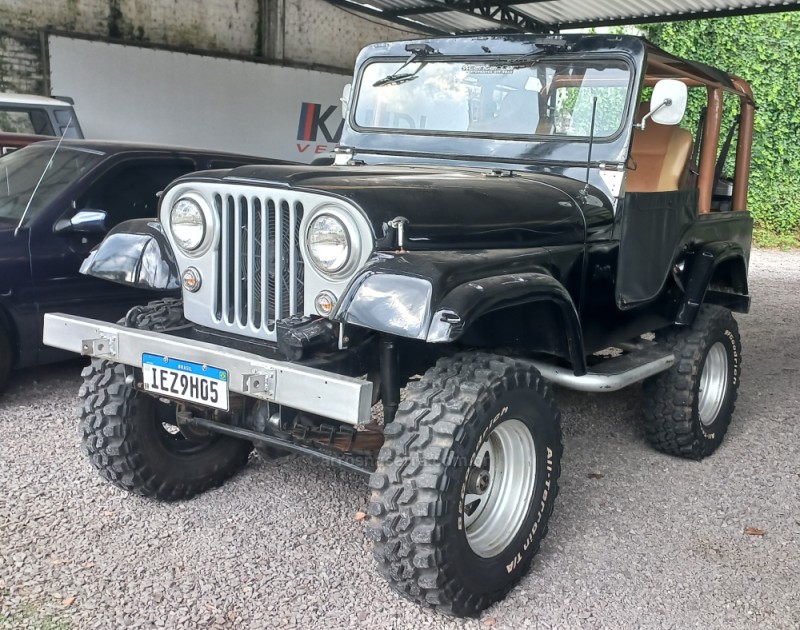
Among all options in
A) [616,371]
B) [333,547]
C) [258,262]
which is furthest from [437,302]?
[616,371]

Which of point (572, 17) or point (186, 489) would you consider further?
point (572, 17)

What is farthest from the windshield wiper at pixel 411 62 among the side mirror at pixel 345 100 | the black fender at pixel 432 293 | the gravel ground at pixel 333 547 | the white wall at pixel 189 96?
the white wall at pixel 189 96

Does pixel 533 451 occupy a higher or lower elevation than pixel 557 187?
lower

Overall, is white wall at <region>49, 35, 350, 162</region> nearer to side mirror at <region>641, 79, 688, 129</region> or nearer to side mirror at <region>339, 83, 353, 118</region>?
side mirror at <region>339, 83, 353, 118</region>

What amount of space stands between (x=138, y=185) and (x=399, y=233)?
321 centimetres

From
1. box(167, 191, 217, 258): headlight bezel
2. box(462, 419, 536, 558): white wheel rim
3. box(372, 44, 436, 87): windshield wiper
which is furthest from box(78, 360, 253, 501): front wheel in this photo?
box(372, 44, 436, 87): windshield wiper

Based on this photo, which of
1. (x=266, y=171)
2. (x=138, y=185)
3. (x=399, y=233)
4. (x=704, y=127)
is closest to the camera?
(x=399, y=233)

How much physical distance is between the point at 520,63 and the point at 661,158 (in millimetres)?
1211

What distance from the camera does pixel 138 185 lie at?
533 cm

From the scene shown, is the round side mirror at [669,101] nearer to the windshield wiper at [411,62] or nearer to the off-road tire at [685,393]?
A: the windshield wiper at [411,62]

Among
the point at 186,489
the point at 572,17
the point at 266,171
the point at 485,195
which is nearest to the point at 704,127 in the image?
the point at 485,195

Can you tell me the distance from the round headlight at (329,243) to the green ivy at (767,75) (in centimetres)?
1304

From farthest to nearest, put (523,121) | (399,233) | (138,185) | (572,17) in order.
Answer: (572,17)
(138,185)
(523,121)
(399,233)

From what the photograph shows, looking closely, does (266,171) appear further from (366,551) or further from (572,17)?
(572,17)
